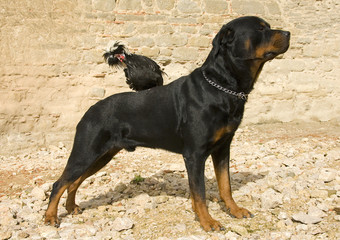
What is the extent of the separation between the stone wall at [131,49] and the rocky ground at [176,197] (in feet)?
3.89

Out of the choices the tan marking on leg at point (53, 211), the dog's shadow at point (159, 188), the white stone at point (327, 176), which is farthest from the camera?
the dog's shadow at point (159, 188)

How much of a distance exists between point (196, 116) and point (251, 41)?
894mm

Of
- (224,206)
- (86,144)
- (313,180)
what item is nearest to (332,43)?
(313,180)

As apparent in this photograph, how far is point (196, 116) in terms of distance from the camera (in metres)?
3.81

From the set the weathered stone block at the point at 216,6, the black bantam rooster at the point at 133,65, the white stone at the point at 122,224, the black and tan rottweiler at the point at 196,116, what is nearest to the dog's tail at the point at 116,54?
the black bantam rooster at the point at 133,65

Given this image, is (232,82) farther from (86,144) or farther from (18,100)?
(18,100)

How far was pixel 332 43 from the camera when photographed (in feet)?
29.5

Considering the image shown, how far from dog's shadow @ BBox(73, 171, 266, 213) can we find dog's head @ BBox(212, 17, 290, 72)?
1.89 metres

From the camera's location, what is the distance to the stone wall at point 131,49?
766 cm

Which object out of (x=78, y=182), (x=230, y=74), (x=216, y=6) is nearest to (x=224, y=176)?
(x=230, y=74)

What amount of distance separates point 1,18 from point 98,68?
6.79 feet

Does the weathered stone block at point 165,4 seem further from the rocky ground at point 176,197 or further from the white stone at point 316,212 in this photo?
the white stone at point 316,212

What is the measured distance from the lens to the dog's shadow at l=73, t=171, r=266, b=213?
16.2 ft

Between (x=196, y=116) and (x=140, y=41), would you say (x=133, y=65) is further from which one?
(x=140, y=41)
